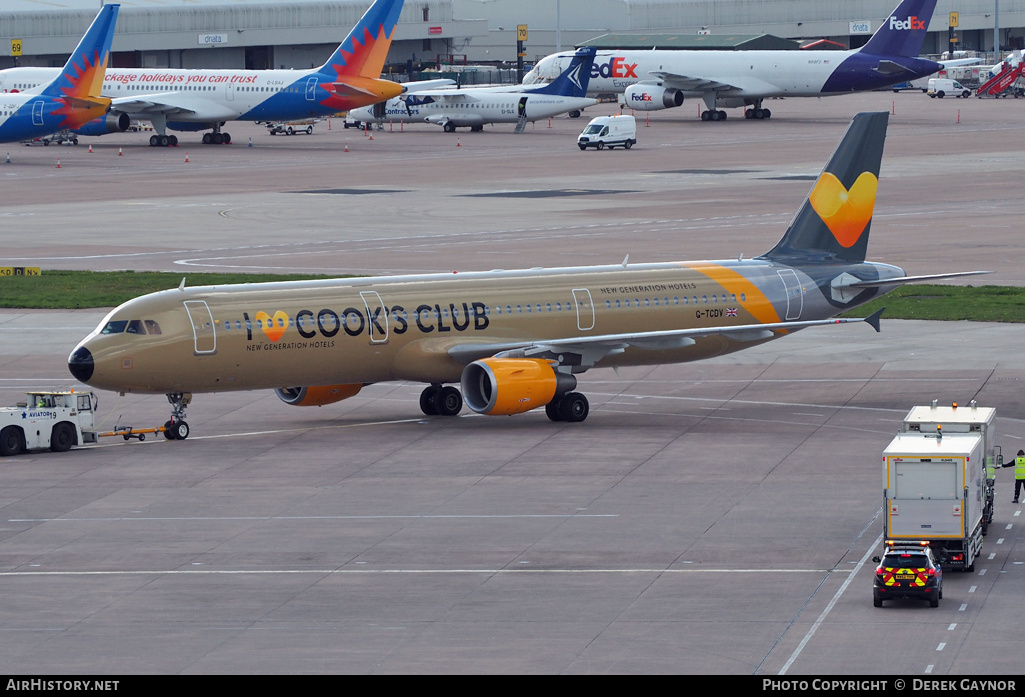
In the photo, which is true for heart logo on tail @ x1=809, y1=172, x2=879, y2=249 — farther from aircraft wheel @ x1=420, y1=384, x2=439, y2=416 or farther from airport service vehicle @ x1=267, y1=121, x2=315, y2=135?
airport service vehicle @ x1=267, y1=121, x2=315, y2=135

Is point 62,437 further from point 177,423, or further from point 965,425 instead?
point 965,425

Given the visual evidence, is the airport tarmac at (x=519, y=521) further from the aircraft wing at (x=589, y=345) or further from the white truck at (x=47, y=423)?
the aircraft wing at (x=589, y=345)

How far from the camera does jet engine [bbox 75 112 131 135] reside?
133 meters

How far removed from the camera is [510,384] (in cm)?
4031

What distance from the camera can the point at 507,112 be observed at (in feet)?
487

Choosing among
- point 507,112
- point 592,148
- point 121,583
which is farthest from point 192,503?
point 507,112

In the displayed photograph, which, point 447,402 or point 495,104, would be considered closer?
point 447,402

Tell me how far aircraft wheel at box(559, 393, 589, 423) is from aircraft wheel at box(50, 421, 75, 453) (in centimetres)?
1190

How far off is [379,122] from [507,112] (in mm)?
14338

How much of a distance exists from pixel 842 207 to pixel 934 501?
69.5ft

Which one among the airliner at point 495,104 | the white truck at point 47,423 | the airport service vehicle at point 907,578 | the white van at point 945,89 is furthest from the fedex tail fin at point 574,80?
the airport service vehicle at point 907,578

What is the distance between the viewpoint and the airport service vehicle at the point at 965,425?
98.3ft

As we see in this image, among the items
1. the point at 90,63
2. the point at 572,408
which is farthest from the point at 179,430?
the point at 90,63

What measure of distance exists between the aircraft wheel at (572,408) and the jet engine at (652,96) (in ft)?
395
